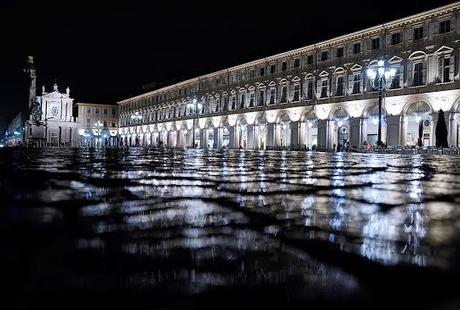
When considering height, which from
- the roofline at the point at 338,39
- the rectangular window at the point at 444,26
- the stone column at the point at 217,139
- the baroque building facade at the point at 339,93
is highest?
the roofline at the point at 338,39

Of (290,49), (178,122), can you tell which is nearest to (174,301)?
(290,49)

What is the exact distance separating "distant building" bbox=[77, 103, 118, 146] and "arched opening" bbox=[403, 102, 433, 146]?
276 feet

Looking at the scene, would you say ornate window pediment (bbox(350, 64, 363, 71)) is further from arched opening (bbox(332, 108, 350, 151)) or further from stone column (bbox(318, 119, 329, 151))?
stone column (bbox(318, 119, 329, 151))

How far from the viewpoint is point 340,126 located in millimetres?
48031

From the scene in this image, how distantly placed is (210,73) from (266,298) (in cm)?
6875

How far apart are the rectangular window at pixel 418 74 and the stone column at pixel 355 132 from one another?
666 cm

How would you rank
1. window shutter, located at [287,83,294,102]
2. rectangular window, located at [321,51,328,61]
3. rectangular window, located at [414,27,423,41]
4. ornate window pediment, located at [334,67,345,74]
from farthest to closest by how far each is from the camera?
window shutter, located at [287,83,294,102]
rectangular window, located at [321,51,328,61]
ornate window pediment, located at [334,67,345,74]
rectangular window, located at [414,27,423,41]

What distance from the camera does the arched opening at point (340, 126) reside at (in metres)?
46.8

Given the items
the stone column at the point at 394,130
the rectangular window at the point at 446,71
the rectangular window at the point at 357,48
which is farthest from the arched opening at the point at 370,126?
the rectangular window at the point at 446,71

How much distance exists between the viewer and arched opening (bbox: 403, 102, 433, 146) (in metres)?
38.0

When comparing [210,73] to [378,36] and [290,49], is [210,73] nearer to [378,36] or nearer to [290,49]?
[290,49]

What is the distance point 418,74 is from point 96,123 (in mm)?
87883

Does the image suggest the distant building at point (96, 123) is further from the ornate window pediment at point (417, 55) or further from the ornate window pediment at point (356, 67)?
the ornate window pediment at point (417, 55)

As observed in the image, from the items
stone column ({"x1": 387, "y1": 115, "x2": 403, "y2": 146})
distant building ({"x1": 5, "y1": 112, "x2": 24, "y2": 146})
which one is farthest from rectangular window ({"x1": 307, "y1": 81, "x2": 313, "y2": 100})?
distant building ({"x1": 5, "y1": 112, "x2": 24, "y2": 146})
